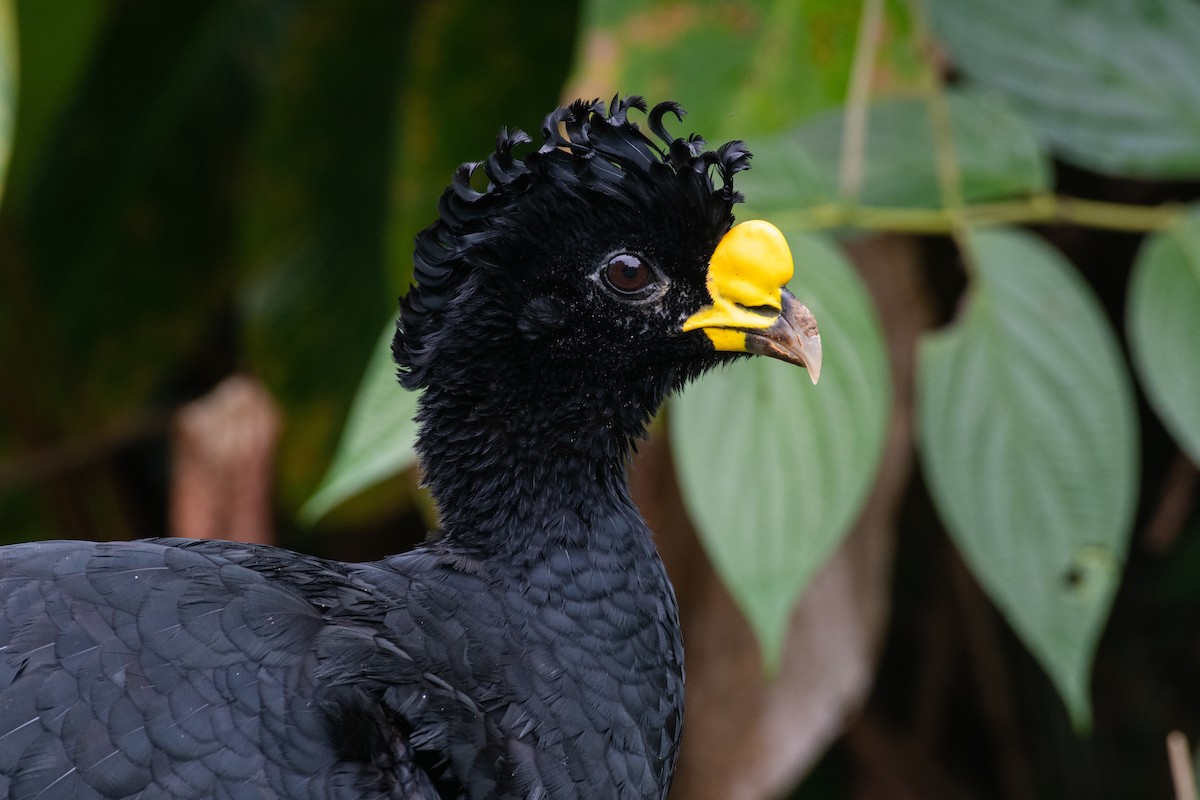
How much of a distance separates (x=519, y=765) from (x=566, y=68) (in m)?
2.73

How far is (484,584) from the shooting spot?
198 centimetres

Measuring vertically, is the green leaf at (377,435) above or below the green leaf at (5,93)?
below

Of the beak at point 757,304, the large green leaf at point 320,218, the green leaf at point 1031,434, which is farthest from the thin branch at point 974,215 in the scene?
the large green leaf at point 320,218

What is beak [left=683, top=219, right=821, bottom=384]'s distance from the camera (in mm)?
2020

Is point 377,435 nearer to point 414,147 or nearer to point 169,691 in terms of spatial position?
point 169,691

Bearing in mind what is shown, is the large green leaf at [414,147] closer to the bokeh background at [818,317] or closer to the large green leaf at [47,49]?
the bokeh background at [818,317]

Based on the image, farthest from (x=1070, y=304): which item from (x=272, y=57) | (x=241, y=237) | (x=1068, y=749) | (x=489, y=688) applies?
(x=272, y=57)

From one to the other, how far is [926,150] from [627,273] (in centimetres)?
109

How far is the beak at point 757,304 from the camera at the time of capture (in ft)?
6.63

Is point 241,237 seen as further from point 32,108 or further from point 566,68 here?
point 566,68

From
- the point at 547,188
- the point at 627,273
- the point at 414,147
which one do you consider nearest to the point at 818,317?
the point at 627,273

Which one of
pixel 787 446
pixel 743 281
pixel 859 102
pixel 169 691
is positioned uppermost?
pixel 859 102

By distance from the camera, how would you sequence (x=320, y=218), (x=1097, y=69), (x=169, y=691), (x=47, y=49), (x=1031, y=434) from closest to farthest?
(x=169, y=691) < (x=1031, y=434) < (x=1097, y=69) < (x=47, y=49) < (x=320, y=218)

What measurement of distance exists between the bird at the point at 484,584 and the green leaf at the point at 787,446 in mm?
313
